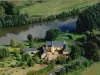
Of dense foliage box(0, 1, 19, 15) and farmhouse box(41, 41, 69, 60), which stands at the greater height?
dense foliage box(0, 1, 19, 15)

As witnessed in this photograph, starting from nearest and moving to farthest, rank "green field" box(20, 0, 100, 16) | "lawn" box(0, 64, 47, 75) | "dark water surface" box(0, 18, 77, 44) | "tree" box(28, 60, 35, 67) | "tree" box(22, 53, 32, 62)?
"lawn" box(0, 64, 47, 75), "tree" box(28, 60, 35, 67), "tree" box(22, 53, 32, 62), "dark water surface" box(0, 18, 77, 44), "green field" box(20, 0, 100, 16)

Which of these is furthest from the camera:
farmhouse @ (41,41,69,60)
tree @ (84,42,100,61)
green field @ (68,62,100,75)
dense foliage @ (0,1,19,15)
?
dense foliage @ (0,1,19,15)

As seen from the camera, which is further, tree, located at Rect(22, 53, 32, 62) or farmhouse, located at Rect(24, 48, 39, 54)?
farmhouse, located at Rect(24, 48, 39, 54)

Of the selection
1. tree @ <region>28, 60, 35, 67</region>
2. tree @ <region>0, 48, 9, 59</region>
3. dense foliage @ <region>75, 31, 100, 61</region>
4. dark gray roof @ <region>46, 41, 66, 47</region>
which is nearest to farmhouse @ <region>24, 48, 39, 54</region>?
dark gray roof @ <region>46, 41, 66, 47</region>

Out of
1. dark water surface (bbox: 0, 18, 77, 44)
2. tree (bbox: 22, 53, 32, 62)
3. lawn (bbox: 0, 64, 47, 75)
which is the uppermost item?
dark water surface (bbox: 0, 18, 77, 44)

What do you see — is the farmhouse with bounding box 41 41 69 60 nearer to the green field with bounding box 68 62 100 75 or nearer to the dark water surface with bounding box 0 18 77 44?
the green field with bounding box 68 62 100 75

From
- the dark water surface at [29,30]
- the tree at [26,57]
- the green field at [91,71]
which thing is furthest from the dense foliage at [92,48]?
the dark water surface at [29,30]

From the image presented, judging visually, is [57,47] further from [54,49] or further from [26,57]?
[26,57]
